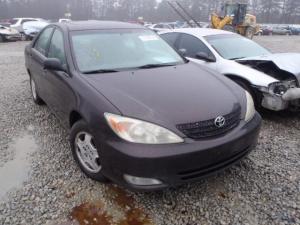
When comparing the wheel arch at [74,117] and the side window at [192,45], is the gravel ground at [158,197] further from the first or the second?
the side window at [192,45]

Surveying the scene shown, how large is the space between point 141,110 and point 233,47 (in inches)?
141

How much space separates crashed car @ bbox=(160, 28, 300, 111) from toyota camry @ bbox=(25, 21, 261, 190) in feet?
4.23

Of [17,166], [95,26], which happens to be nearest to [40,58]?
[95,26]

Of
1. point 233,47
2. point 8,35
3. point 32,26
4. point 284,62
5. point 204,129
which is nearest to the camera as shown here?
point 204,129

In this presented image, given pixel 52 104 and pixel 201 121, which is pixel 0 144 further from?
pixel 201 121

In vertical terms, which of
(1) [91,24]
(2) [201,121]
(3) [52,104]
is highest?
(1) [91,24]

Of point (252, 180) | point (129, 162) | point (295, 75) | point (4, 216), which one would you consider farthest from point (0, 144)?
point (295, 75)

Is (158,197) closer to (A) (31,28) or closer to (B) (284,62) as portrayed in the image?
(B) (284,62)

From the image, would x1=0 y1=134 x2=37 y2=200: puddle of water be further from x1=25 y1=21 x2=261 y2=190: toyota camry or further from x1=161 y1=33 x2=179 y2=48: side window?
x1=161 y1=33 x2=179 y2=48: side window

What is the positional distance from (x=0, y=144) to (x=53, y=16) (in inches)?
2030

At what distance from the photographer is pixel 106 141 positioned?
252 centimetres

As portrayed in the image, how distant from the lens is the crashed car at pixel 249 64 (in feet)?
14.1

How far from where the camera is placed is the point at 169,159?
2354 mm

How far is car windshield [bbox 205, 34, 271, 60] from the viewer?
5.28m
